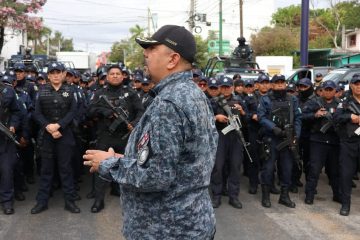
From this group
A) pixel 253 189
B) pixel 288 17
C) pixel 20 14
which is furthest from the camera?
pixel 288 17

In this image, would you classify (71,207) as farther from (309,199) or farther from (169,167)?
(169,167)

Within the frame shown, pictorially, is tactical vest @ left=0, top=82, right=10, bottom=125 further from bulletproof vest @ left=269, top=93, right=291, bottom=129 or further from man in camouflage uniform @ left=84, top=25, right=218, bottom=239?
man in camouflage uniform @ left=84, top=25, right=218, bottom=239

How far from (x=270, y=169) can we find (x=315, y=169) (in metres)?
0.68

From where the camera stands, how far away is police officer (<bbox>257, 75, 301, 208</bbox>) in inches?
252

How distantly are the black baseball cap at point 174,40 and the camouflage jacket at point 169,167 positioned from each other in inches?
4.2

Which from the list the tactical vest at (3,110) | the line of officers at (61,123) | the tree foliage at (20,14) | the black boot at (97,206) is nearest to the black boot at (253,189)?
the line of officers at (61,123)

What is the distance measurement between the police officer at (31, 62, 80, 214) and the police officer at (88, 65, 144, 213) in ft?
1.04

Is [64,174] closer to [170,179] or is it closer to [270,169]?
[270,169]

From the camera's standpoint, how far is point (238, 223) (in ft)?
18.6

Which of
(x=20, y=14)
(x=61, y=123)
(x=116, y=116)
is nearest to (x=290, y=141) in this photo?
(x=116, y=116)

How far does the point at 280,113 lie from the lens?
255 inches

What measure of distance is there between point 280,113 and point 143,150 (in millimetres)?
4729

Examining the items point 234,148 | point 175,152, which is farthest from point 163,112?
point 234,148

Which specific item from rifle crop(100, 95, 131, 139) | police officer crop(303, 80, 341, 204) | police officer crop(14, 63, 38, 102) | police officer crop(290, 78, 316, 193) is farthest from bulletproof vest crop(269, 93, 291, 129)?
police officer crop(14, 63, 38, 102)
